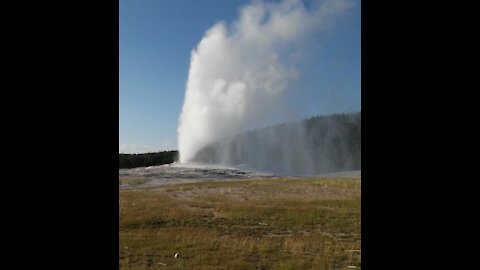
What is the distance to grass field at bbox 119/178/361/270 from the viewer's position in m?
7.32

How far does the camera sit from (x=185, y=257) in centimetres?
708

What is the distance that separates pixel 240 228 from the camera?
10102 mm

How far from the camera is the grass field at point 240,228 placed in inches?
288
